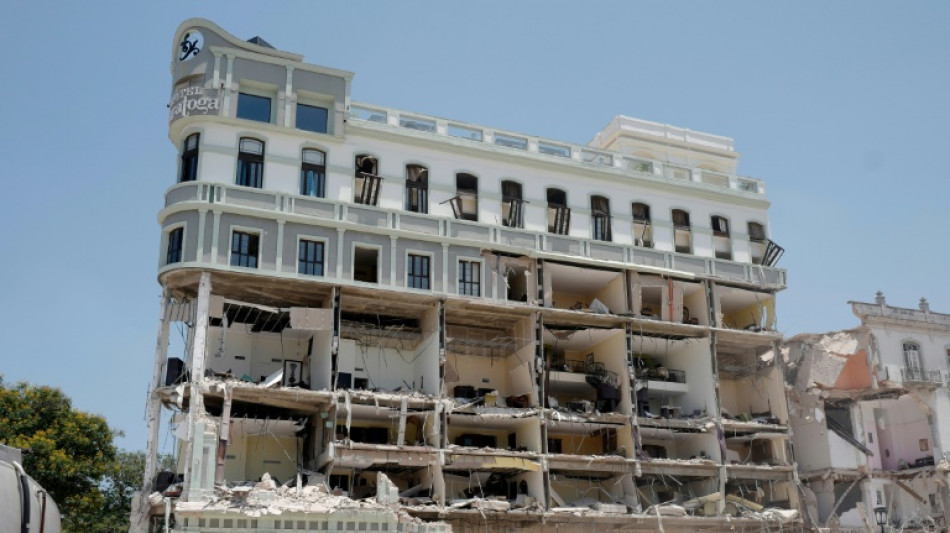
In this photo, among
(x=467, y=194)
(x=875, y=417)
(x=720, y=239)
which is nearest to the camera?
(x=467, y=194)

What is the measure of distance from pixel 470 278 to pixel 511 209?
4.82 metres

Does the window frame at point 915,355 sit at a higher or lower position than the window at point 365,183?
lower

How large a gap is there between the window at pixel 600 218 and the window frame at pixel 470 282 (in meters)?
7.45

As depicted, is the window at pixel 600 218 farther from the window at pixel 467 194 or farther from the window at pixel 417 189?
the window at pixel 417 189

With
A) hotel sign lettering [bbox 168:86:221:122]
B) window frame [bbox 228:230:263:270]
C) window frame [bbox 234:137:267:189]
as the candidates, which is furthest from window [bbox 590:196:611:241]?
hotel sign lettering [bbox 168:86:221:122]

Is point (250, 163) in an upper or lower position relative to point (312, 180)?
upper

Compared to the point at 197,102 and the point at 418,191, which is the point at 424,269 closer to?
the point at 418,191

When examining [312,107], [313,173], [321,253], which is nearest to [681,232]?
[321,253]

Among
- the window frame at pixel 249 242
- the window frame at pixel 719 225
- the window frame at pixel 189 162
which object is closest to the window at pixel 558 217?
the window frame at pixel 719 225

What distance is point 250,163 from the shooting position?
4622 cm

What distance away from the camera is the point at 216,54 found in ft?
152

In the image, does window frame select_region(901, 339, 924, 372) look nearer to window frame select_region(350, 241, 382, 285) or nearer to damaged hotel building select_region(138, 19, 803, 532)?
damaged hotel building select_region(138, 19, 803, 532)

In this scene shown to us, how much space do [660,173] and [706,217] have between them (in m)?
3.74

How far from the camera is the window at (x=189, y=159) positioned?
4572 cm
